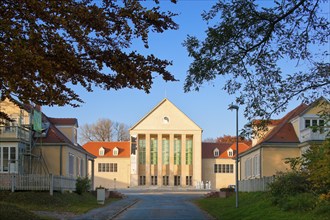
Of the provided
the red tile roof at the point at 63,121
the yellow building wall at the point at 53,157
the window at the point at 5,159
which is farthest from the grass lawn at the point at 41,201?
the red tile roof at the point at 63,121

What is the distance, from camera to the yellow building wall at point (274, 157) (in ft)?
147

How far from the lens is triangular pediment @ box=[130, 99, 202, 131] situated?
3494 inches

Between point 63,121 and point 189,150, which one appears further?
point 189,150

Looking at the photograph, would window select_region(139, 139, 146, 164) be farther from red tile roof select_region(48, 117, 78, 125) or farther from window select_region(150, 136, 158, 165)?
red tile roof select_region(48, 117, 78, 125)

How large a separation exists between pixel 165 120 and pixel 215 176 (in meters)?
13.2

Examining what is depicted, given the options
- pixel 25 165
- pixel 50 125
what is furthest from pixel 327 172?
pixel 50 125

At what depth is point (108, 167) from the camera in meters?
92.6

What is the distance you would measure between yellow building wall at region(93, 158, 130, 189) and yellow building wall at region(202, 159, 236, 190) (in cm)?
1326

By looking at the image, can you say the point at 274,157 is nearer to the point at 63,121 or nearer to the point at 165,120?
the point at 63,121

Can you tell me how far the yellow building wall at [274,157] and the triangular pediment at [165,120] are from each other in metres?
44.0

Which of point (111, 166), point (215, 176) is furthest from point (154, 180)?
point (215, 176)

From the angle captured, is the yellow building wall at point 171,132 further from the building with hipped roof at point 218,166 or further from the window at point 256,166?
the window at point 256,166

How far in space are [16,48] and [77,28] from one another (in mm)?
1211

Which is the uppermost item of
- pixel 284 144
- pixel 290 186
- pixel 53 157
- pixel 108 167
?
pixel 284 144
